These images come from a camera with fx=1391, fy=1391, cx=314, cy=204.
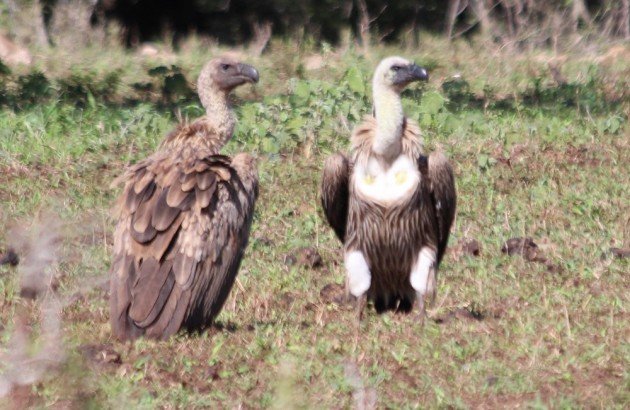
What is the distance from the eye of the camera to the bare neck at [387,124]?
6.87m

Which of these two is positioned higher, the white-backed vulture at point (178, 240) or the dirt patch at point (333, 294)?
the white-backed vulture at point (178, 240)

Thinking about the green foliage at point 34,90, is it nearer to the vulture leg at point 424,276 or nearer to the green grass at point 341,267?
the green grass at point 341,267

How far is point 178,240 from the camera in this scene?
6059 mm

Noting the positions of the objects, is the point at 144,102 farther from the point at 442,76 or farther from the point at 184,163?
the point at 184,163

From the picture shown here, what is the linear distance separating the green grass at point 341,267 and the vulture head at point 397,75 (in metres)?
1.12

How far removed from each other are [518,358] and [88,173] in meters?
4.55

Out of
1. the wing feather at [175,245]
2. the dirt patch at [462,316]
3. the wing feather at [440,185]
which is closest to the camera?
the wing feather at [175,245]

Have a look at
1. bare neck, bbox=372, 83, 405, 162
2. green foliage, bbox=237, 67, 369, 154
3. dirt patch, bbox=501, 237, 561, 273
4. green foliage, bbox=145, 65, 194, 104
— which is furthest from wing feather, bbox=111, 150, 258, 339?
green foliage, bbox=145, 65, 194, 104

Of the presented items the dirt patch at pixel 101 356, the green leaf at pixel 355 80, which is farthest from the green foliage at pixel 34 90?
the dirt patch at pixel 101 356

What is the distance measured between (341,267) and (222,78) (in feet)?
4.21

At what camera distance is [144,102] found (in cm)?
1195

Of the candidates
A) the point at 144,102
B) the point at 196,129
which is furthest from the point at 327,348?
the point at 144,102

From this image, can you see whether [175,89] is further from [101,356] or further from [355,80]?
[101,356]

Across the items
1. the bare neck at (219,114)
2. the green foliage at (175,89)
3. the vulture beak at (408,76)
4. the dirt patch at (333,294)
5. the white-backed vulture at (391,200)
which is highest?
the vulture beak at (408,76)
